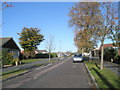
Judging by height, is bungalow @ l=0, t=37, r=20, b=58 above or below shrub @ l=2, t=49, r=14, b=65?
above

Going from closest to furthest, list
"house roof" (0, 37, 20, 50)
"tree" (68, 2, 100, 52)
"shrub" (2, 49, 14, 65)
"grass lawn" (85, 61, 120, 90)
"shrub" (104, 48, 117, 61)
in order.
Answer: "grass lawn" (85, 61, 120, 90)
"tree" (68, 2, 100, 52)
"shrub" (2, 49, 14, 65)
"shrub" (104, 48, 117, 61)
"house roof" (0, 37, 20, 50)

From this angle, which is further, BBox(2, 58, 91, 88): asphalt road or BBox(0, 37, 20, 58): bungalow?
BBox(0, 37, 20, 58): bungalow

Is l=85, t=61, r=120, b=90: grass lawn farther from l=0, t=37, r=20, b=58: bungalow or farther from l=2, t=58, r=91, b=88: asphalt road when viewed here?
l=0, t=37, r=20, b=58: bungalow

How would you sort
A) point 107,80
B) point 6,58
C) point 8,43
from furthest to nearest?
1. point 8,43
2. point 6,58
3. point 107,80

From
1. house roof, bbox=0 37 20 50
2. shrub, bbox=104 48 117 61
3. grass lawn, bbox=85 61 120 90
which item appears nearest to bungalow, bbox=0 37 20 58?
house roof, bbox=0 37 20 50

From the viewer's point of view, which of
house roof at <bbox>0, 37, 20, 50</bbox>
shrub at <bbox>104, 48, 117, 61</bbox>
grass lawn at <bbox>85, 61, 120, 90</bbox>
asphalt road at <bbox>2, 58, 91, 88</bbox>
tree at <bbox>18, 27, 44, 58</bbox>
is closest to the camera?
grass lawn at <bbox>85, 61, 120, 90</bbox>

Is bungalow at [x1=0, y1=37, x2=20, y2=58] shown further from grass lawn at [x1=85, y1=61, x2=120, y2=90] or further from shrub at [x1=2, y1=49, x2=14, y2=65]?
grass lawn at [x1=85, y1=61, x2=120, y2=90]

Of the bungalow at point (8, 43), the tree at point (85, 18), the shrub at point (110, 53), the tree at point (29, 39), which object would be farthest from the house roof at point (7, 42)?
the shrub at point (110, 53)

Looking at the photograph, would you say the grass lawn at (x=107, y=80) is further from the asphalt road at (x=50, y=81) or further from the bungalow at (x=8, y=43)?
the bungalow at (x=8, y=43)

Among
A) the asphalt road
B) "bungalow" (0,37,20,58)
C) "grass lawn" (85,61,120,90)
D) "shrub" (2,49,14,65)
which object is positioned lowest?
the asphalt road

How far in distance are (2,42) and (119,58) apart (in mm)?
24604

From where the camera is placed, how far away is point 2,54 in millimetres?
24422

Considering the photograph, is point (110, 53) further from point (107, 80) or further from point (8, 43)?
point (107, 80)

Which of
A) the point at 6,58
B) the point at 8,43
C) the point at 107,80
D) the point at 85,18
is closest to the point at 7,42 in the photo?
the point at 8,43
